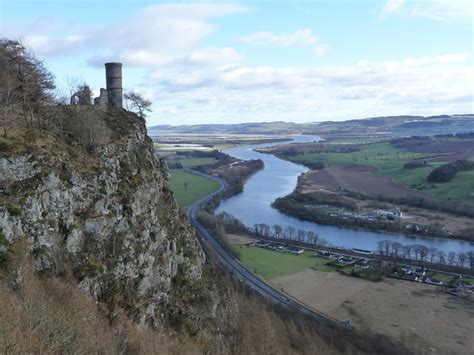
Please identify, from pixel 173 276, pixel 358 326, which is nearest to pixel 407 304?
pixel 358 326

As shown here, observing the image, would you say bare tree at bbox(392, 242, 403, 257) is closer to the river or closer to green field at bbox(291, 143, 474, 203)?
the river

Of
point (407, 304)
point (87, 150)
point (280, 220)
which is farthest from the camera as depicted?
point (280, 220)

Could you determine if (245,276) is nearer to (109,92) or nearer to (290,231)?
(290,231)

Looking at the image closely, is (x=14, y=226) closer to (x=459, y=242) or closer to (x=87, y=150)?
(x=87, y=150)

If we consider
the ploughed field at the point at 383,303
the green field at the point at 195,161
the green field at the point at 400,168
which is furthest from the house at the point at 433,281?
the green field at the point at 195,161

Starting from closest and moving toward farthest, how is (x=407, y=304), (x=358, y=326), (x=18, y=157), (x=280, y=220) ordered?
(x=18, y=157), (x=358, y=326), (x=407, y=304), (x=280, y=220)

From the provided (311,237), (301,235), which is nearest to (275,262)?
(311,237)

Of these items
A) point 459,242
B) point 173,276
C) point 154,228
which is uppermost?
point 154,228
